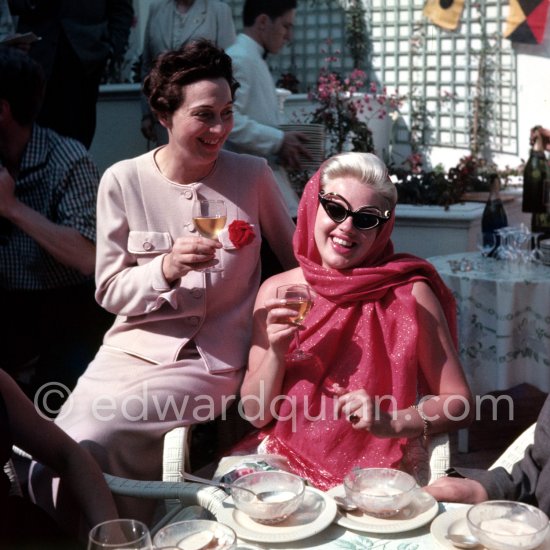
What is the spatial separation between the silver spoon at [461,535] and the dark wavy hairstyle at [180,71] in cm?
154

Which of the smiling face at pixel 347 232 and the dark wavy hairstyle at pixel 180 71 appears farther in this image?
the dark wavy hairstyle at pixel 180 71

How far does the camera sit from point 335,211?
2.29m

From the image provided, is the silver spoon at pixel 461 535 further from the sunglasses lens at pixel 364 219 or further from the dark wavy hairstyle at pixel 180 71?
the dark wavy hairstyle at pixel 180 71

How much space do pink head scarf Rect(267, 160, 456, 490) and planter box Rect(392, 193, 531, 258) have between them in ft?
9.28

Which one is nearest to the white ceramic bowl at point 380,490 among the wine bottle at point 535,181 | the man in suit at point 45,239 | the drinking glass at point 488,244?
the man in suit at point 45,239

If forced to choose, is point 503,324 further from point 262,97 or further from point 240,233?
point 240,233

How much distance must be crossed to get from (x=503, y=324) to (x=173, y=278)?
1764mm

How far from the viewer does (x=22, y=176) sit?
9.87 ft

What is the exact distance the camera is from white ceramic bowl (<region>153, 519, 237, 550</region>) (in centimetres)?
145

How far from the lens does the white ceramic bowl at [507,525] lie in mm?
1419

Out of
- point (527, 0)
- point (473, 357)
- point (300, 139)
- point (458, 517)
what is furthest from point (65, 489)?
point (527, 0)

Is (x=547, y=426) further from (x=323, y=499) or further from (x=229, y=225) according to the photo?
(x=229, y=225)

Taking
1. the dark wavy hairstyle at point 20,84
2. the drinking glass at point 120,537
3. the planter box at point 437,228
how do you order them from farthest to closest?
the planter box at point 437,228, the dark wavy hairstyle at point 20,84, the drinking glass at point 120,537

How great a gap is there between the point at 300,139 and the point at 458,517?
2207 mm
